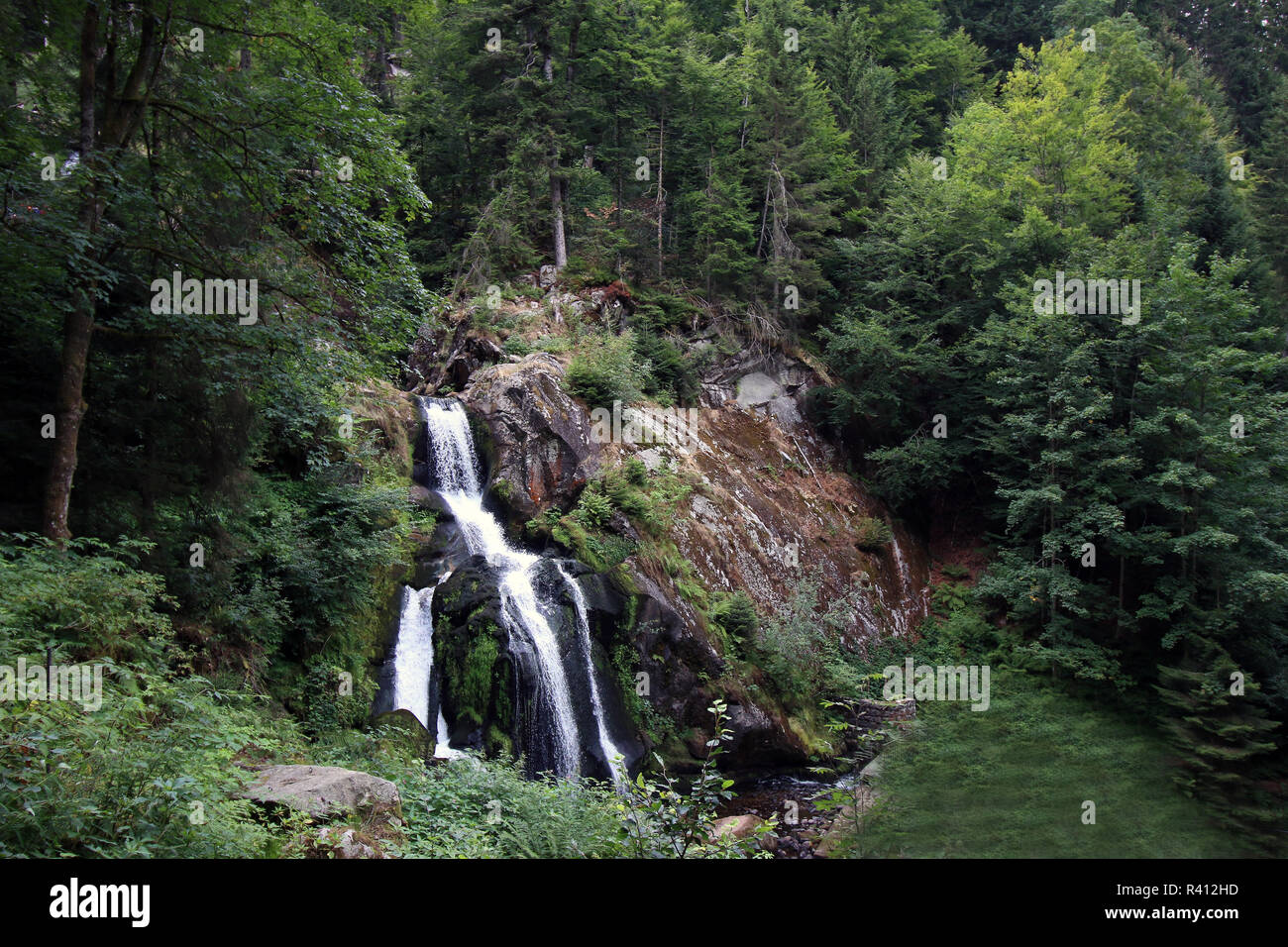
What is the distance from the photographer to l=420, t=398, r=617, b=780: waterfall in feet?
42.6

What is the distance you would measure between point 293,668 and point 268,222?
6.60m

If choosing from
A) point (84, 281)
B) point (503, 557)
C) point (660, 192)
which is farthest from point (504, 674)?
point (660, 192)

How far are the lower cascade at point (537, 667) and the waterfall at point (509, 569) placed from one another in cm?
2

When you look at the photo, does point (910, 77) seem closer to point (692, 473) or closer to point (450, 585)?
point (692, 473)

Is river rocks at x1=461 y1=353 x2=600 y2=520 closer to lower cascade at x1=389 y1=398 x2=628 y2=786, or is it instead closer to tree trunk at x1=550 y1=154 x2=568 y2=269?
lower cascade at x1=389 y1=398 x2=628 y2=786

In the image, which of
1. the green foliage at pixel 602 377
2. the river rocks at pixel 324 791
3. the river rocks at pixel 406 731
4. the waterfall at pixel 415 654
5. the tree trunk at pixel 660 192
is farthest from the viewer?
the tree trunk at pixel 660 192

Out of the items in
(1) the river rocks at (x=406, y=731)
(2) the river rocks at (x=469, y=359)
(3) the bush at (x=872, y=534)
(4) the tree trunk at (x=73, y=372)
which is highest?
(2) the river rocks at (x=469, y=359)

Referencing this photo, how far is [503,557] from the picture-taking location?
1516 cm

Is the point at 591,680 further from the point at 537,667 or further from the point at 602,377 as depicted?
the point at 602,377

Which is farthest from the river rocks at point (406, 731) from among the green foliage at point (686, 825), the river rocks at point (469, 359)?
the river rocks at point (469, 359)

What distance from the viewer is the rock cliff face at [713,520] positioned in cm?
1476

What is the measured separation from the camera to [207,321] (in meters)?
8.37

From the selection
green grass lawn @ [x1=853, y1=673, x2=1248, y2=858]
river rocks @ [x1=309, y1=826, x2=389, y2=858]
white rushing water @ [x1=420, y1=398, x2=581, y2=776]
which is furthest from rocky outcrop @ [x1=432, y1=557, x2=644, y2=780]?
river rocks @ [x1=309, y1=826, x2=389, y2=858]

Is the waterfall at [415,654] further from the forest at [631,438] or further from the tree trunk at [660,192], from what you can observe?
the tree trunk at [660,192]
